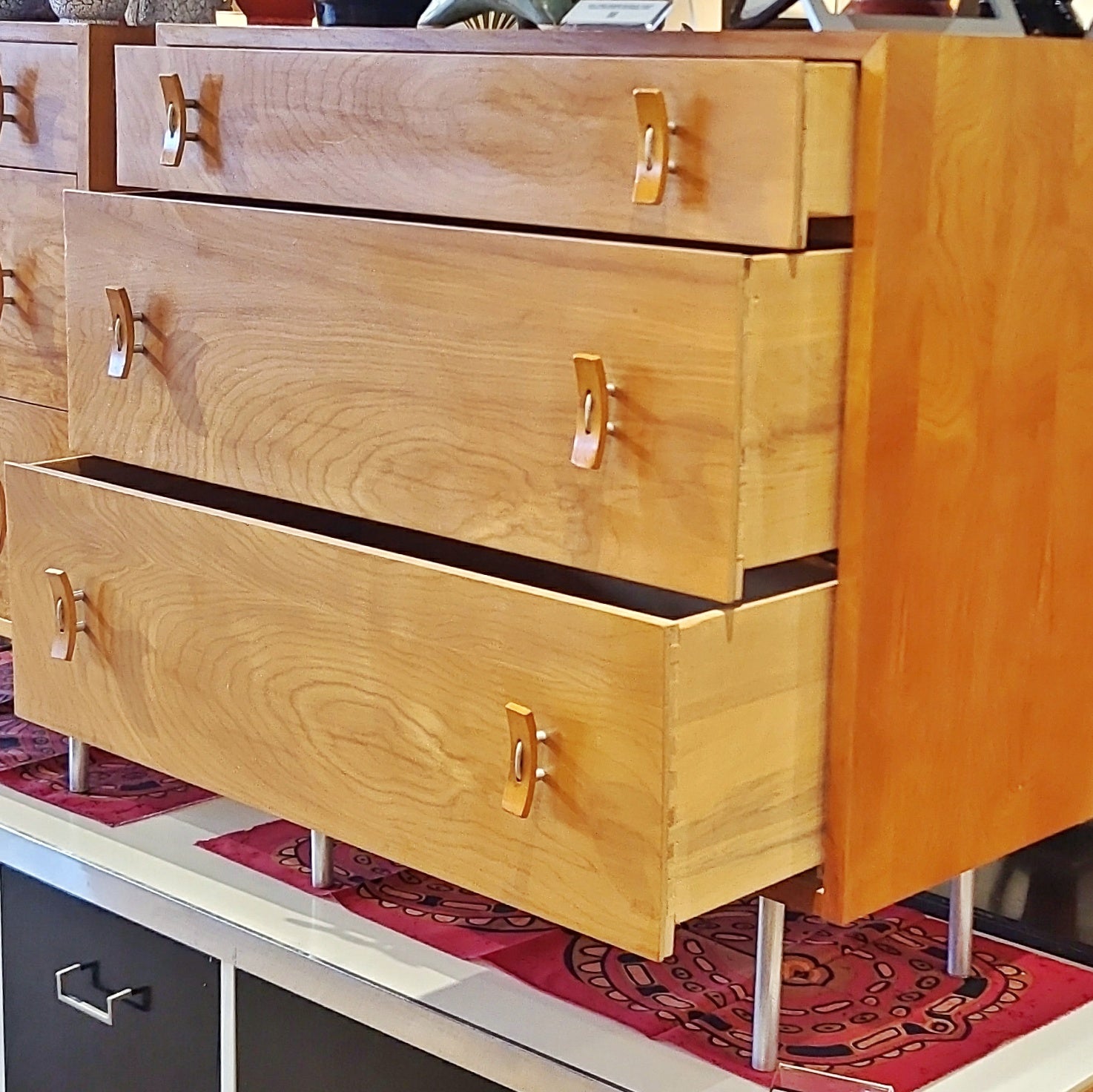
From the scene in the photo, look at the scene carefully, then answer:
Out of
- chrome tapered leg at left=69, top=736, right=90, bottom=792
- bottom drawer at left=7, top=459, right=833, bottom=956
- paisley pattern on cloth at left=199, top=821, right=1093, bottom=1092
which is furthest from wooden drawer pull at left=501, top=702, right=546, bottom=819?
chrome tapered leg at left=69, top=736, right=90, bottom=792

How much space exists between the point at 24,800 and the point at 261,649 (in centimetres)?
47

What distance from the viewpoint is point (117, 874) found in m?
1.41

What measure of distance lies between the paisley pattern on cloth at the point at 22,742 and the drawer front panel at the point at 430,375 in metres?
0.43

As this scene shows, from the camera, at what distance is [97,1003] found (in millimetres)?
1459

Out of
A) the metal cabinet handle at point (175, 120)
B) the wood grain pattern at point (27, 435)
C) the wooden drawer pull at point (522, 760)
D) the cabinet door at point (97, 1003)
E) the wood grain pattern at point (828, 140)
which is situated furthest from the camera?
the wood grain pattern at point (27, 435)

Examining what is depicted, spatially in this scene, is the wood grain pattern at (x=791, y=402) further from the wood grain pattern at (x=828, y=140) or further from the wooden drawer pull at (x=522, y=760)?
the wooden drawer pull at (x=522, y=760)

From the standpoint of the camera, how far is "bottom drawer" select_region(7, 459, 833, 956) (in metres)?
1.00

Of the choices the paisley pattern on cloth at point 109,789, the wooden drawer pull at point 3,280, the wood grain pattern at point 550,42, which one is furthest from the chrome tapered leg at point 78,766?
the wood grain pattern at point 550,42

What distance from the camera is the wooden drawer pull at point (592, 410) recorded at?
101 centimetres

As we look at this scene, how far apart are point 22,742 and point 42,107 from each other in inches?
23.3

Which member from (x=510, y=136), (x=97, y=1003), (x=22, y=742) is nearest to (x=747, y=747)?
(x=510, y=136)

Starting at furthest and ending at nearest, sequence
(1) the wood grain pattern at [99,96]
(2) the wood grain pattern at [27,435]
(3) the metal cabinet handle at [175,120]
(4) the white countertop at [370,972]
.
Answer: (2) the wood grain pattern at [27,435]
(1) the wood grain pattern at [99,96]
(3) the metal cabinet handle at [175,120]
(4) the white countertop at [370,972]

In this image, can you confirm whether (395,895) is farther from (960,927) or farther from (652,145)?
(652,145)

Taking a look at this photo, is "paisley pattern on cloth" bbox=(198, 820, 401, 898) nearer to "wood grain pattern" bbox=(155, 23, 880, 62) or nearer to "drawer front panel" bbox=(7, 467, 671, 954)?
"drawer front panel" bbox=(7, 467, 671, 954)
